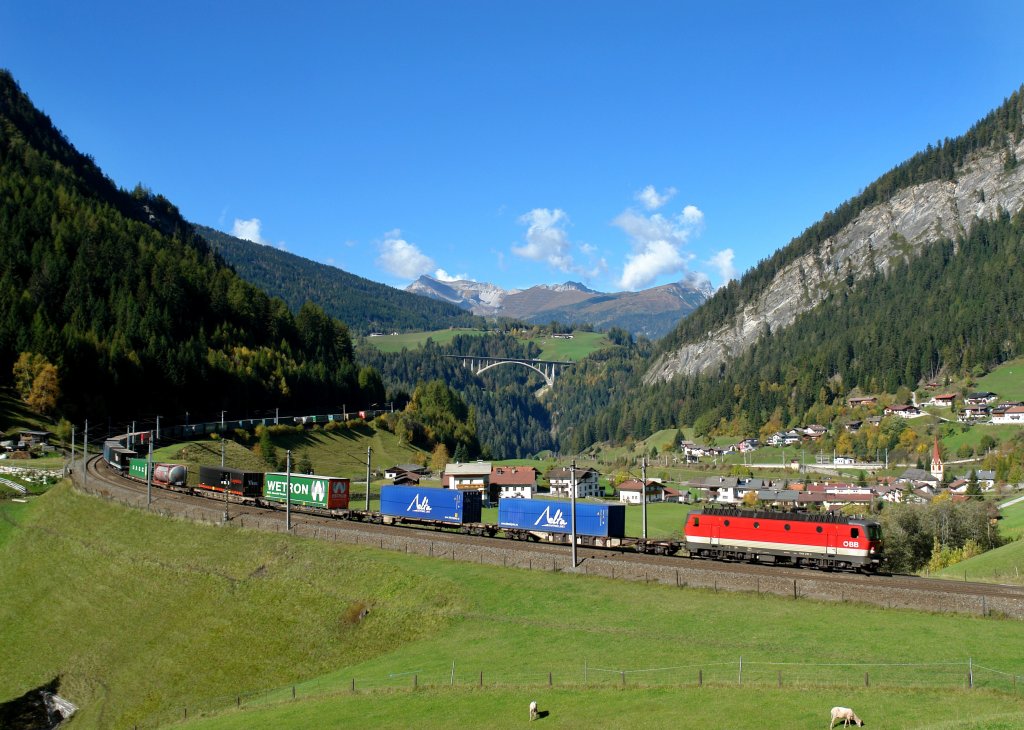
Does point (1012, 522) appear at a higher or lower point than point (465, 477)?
lower

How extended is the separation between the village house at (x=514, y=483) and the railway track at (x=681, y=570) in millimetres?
71768

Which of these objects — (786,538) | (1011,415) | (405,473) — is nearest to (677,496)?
(405,473)

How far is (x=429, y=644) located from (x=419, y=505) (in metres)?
30.8

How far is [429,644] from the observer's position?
42.9 m

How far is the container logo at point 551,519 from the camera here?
211 ft

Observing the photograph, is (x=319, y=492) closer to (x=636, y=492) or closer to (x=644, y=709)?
(x=644, y=709)

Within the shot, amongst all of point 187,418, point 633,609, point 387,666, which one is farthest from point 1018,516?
point 187,418

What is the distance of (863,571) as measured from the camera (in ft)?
171

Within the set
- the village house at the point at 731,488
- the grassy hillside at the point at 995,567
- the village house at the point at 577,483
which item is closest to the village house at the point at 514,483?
the village house at the point at 577,483

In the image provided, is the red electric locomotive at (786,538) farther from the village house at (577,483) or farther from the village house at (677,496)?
the village house at (677,496)

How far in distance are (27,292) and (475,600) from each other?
132597 mm

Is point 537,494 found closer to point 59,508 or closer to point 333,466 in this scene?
point 333,466

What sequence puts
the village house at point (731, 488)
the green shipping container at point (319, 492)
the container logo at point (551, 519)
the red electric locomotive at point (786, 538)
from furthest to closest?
the village house at point (731, 488) → the green shipping container at point (319, 492) → the container logo at point (551, 519) → the red electric locomotive at point (786, 538)

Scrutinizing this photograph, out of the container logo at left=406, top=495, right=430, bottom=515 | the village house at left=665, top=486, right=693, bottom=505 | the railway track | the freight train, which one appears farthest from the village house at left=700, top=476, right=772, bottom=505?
the railway track
